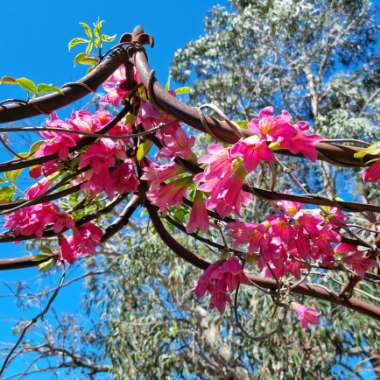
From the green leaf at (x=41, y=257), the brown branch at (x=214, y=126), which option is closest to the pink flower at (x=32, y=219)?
the green leaf at (x=41, y=257)

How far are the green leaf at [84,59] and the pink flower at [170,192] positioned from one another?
0.23 m

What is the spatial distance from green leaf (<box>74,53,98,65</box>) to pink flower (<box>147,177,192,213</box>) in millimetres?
232

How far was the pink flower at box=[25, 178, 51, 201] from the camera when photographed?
855mm

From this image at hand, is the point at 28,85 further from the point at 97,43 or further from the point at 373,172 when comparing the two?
the point at 373,172

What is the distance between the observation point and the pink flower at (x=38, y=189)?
33.7 inches

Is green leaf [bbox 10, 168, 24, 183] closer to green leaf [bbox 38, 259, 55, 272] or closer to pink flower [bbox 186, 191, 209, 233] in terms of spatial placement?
green leaf [bbox 38, 259, 55, 272]

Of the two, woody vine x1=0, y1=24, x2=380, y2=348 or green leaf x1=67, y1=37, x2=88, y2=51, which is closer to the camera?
woody vine x1=0, y1=24, x2=380, y2=348

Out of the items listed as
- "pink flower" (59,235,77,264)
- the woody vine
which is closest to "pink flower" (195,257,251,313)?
the woody vine

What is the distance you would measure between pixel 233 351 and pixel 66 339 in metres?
1.99

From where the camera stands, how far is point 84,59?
0.82 m

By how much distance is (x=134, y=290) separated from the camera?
468cm

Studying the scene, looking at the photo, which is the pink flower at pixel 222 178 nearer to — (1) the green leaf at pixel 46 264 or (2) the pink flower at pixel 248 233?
(2) the pink flower at pixel 248 233

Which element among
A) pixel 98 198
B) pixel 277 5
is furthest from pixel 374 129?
pixel 98 198

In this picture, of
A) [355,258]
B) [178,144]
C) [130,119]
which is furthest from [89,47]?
[355,258]
